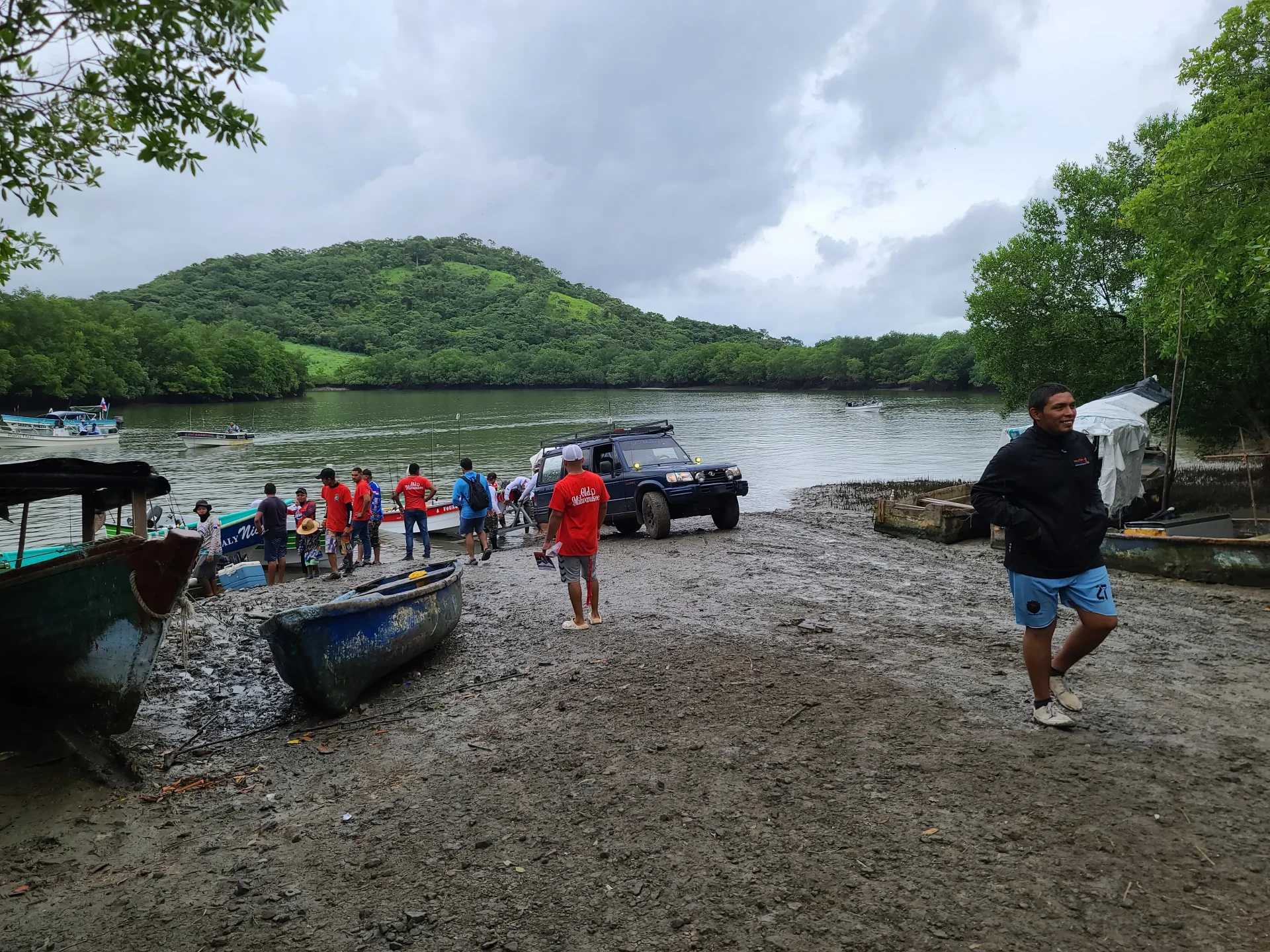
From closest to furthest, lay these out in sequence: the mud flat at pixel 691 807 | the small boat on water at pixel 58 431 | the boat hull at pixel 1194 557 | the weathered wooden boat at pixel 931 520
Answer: the mud flat at pixel 691 807, the boat hull at pixel 1194 557, the weathered wooden boat at pixel 931 520, the small boat on water at pixel 58 431

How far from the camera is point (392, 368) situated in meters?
141

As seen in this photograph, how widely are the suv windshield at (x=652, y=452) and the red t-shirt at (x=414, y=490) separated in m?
3.77

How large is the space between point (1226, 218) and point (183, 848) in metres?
17.1

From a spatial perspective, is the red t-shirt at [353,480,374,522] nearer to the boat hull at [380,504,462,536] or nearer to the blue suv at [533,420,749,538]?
the blue suv at [533,420,749,538]

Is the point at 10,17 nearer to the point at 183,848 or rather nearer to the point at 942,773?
the point at 183,848

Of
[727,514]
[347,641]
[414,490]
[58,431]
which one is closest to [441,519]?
[414,490]

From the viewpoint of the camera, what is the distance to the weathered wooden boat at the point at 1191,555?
34.6 ft

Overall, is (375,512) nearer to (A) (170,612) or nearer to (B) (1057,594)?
(A) (170,612)

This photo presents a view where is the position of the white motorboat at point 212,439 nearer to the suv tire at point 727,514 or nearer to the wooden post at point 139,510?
the suv tire at point 727,514

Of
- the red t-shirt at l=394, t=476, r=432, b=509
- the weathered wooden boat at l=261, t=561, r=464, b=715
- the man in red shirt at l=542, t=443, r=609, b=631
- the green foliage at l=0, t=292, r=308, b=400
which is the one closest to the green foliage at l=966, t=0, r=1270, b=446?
the man in red shirt at l=542, t=443, r=609, b=631

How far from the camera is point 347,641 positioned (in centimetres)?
683

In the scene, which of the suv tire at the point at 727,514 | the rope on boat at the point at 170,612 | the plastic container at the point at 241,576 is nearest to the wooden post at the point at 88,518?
the rope on boat at the point at 170,612

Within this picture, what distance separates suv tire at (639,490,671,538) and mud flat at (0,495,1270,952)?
6965 millimetres

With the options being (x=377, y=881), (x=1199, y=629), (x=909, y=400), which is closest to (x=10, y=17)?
(x=377, y=881)
